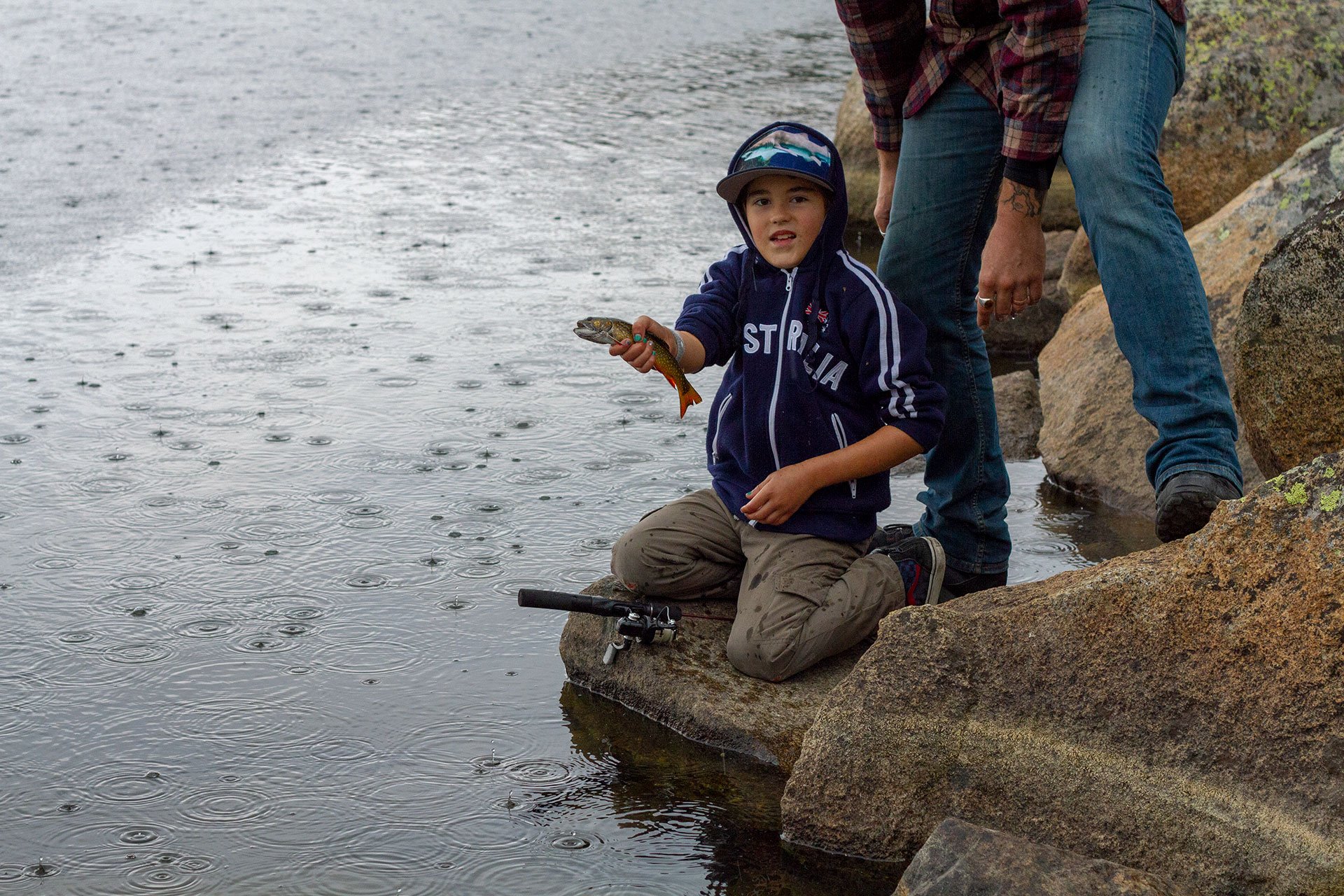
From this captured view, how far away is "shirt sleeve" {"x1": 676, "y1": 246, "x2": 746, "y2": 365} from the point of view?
137 inches

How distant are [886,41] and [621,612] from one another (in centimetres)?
144

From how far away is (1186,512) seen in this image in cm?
268

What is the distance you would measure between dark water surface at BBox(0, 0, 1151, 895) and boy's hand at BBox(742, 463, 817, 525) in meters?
0.55

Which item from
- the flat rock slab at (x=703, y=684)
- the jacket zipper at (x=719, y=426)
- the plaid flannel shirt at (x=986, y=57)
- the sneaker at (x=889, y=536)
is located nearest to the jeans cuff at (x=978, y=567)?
the sneaker at (x=889, y=536)

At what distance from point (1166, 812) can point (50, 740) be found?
89.6 inches

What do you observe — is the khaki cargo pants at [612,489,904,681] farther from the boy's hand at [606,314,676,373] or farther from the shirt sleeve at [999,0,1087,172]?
the shirt sleeve at [999,0,1087,172]

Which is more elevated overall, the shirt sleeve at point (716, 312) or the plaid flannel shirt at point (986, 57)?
the plaid flannel shirt at point (986, 57)

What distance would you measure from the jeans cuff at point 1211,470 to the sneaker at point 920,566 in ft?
2.64

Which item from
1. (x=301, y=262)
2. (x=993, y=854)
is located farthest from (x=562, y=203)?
(x=993, y=854)

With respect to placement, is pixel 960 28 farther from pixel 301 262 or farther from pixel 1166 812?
pixel 301 262

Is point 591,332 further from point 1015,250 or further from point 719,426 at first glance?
point 1015,250

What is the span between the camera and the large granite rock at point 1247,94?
6.16 meters

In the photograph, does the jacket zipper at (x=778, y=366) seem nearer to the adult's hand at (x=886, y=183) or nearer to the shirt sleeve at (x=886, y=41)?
the adult's hand at (x=886, y=183)

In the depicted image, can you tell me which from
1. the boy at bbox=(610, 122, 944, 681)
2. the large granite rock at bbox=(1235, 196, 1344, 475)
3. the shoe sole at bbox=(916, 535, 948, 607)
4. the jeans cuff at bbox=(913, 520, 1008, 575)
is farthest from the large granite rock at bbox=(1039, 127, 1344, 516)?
the boy at bbox=(610, 122, 944, 681)
